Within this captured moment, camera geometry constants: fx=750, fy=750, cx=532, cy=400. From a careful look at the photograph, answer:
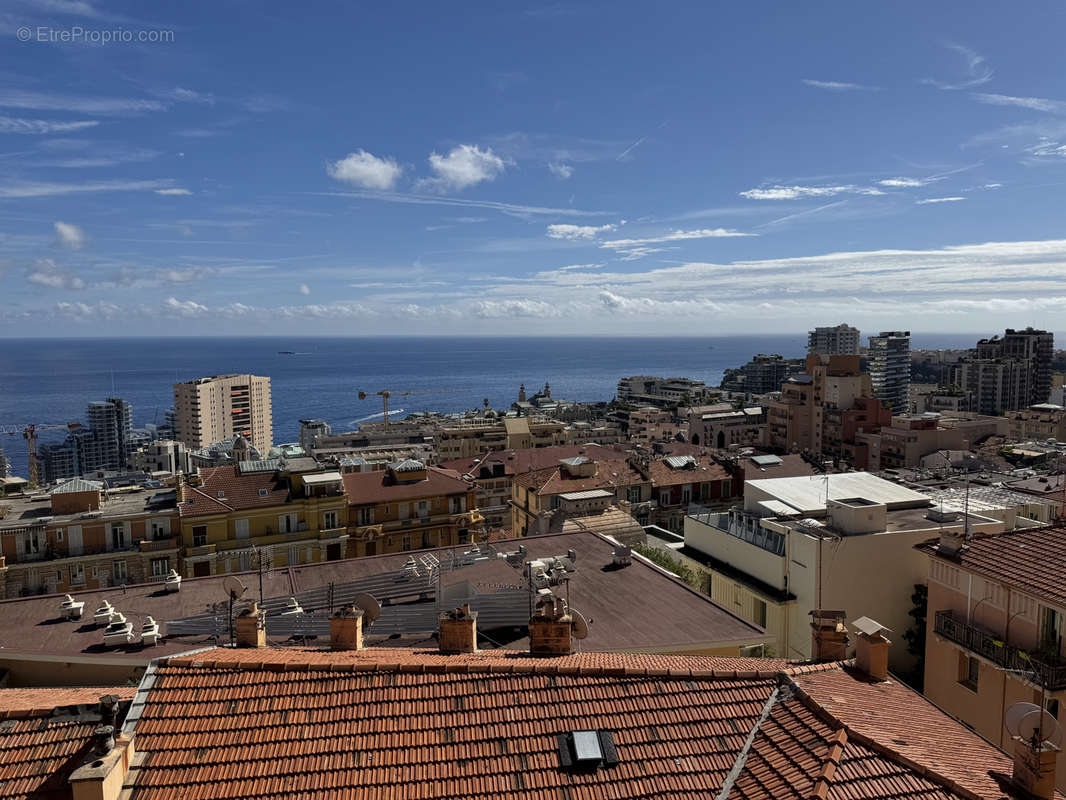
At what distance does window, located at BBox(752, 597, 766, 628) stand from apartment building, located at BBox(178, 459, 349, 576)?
1976cm

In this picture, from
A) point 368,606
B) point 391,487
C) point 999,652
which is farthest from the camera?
point 391,487

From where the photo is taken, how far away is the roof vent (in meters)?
7.38

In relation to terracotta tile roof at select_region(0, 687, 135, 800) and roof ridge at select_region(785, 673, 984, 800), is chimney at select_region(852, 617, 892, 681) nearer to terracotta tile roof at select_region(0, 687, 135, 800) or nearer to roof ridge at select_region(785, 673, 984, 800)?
roof ridge at select_region(785, 673, 984, 800)

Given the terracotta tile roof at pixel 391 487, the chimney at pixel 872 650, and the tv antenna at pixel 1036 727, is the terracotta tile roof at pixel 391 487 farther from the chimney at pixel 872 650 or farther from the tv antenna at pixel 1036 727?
the tv antenna at pixel 1036 727

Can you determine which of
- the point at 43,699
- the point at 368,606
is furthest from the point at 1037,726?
the point at 43,699

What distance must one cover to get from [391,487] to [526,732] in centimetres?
3038

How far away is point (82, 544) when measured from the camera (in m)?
31.2

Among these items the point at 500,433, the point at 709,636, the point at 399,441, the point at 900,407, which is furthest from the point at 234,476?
the point at 900,407

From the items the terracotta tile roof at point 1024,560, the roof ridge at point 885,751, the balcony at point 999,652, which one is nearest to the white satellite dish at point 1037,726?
the roof ridge at point 885,751

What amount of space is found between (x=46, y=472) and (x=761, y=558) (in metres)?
140

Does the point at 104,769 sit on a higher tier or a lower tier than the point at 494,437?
higher

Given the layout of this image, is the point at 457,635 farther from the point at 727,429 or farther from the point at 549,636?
the point at 727,429

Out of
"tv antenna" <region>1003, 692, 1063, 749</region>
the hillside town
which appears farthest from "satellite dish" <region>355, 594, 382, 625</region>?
"tv antenna" <region>1003, 692, 1063, 749</region>

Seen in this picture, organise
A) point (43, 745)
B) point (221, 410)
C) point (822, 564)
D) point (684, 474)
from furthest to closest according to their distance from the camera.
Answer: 1. point (221, 410)
2. point (684, 474)
3. point (822, 564)
4. point (43, 745)
